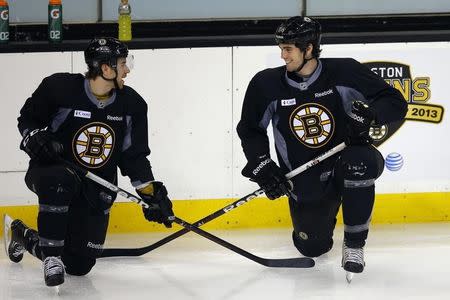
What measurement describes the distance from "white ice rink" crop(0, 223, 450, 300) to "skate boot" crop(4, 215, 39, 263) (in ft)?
0.14

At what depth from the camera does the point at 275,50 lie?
579cm

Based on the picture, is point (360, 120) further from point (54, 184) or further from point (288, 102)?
point (54, 184)

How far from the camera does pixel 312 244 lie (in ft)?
16.6

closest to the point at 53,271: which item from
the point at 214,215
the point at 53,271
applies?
the point at 53,271

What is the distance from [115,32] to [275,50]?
906 mm

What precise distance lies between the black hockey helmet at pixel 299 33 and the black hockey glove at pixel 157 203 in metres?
0.76

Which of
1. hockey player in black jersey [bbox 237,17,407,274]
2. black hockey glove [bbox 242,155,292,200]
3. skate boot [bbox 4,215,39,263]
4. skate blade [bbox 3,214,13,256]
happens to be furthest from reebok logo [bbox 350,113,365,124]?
skate blade [bbox 3,214,13,256]

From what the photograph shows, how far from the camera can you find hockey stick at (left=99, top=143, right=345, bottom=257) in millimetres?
4812

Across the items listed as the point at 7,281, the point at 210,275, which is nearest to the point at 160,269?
the point at 210,275

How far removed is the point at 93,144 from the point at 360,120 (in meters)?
1.06

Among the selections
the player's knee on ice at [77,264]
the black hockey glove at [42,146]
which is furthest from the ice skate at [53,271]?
the black hockey glove at [42,146]

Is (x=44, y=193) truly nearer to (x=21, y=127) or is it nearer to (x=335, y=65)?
(x=21, y=127)

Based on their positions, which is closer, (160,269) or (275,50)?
(160,269)

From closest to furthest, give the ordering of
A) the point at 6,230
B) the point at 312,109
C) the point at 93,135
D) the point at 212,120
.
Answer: the point at 93,135, the point at 312,109, the point at 6,230, the point at 212,120
